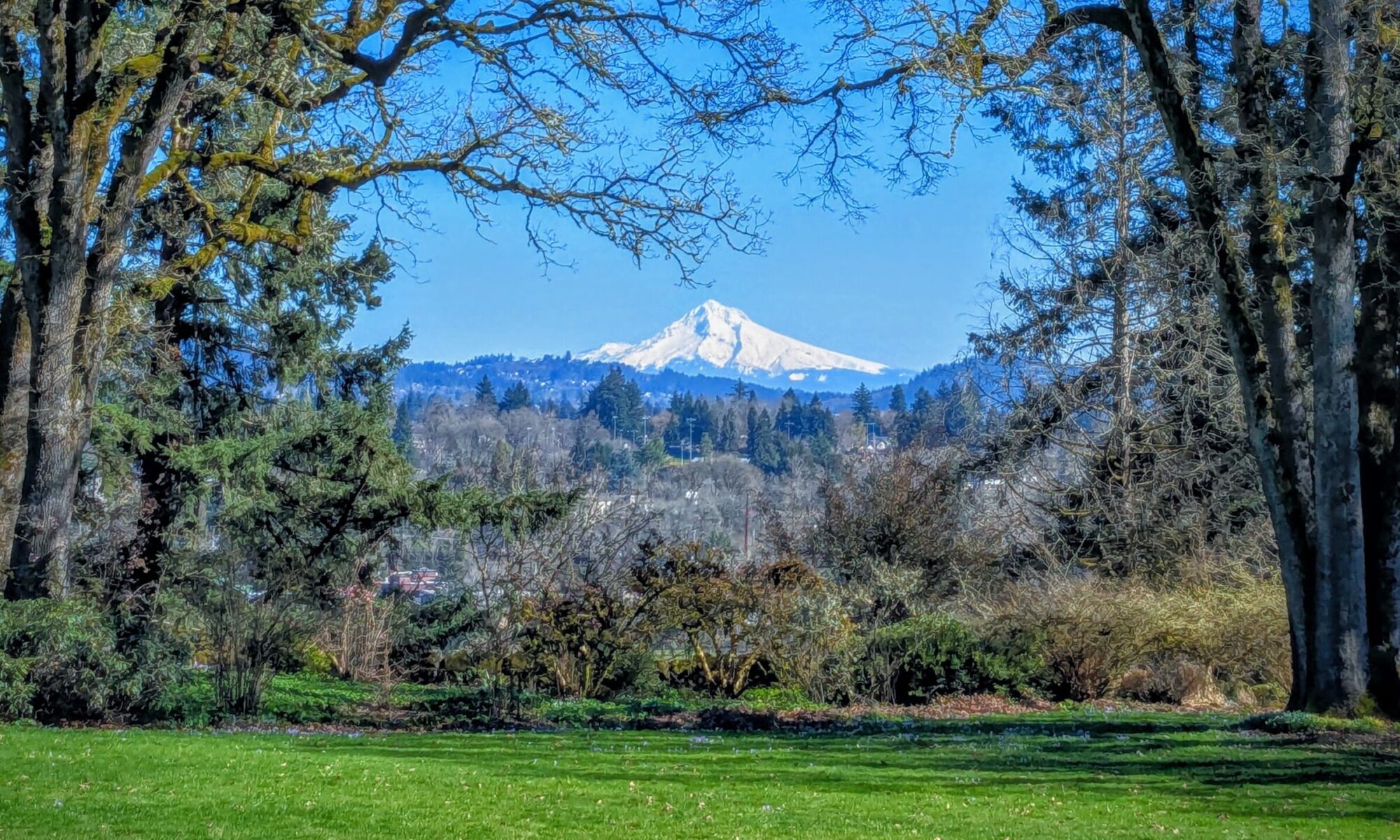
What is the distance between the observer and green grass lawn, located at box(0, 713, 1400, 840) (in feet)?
21.4

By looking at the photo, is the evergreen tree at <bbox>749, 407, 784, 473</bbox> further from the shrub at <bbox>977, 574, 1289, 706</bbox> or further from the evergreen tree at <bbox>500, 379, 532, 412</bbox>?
the shrub at <bbox>977, 574, 1289, 706</bbox>

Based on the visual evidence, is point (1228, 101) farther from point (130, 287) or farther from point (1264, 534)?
point (130, 287)

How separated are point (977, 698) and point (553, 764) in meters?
8.89

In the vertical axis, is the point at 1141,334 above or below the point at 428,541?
above

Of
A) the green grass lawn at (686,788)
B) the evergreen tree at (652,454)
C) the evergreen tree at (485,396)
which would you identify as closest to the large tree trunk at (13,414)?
the green grass lawn at (686,788)

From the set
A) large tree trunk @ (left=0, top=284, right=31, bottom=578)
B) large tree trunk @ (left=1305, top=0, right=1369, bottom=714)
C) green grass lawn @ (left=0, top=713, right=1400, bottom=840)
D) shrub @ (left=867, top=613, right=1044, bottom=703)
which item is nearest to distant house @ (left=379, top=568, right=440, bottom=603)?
large tree trunk @ (left=0, top=284, right=31, bottom=578)

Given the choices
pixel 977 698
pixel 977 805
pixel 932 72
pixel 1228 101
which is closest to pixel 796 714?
pixel 977 698

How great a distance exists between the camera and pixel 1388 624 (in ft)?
37.9

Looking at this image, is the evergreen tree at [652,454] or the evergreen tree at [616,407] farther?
the evergreen tree at [616,407]

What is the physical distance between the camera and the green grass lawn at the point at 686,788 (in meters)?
6.51

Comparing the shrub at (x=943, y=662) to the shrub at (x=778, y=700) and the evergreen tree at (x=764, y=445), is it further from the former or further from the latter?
the evergreen tree at (x=764, y=445)

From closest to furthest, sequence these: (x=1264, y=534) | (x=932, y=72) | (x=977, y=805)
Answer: (x=977, y=805) → (x=932, y=72) → (x=1264, y=534)

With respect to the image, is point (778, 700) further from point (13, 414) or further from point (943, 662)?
point (13, 414)

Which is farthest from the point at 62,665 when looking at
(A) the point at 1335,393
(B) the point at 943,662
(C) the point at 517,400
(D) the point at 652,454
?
(C) the point at 517,400
